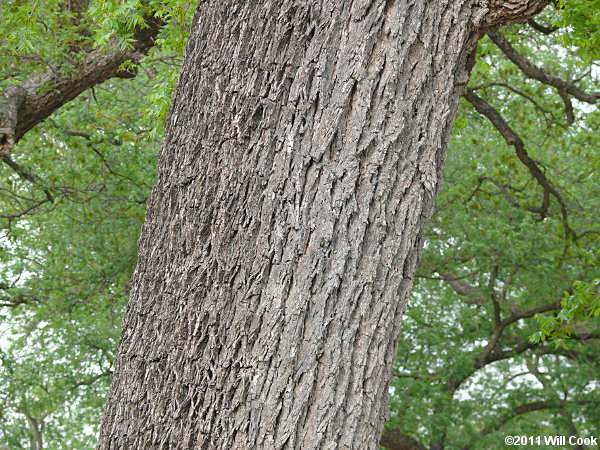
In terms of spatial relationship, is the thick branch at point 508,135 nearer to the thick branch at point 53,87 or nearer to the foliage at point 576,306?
the foliage at point 576,306

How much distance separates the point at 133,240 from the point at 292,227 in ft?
29.8

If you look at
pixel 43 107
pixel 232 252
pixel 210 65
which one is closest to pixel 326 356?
pixel 232 252

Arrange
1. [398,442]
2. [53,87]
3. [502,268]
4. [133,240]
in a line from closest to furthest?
[53,87] < [133,240] < [502,268] < [398,442]

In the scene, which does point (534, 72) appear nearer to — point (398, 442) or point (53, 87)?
point (53, 87)

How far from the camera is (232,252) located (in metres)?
1.73

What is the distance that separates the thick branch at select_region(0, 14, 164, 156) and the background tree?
780 millimetres

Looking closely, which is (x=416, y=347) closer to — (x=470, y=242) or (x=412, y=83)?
(x=470, y=242)

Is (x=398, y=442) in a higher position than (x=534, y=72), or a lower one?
lower

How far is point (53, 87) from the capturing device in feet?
20.3

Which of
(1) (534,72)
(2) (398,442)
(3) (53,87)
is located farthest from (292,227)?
(2) (398,442)

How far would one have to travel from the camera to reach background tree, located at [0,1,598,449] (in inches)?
357

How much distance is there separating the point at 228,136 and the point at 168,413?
0.70m

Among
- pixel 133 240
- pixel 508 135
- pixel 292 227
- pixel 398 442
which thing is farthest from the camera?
pixel 398 442

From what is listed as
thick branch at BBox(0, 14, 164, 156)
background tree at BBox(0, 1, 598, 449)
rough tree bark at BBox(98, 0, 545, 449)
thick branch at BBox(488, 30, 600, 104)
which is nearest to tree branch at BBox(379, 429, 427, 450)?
background tree at BBox(0, 1, 598, 449)
